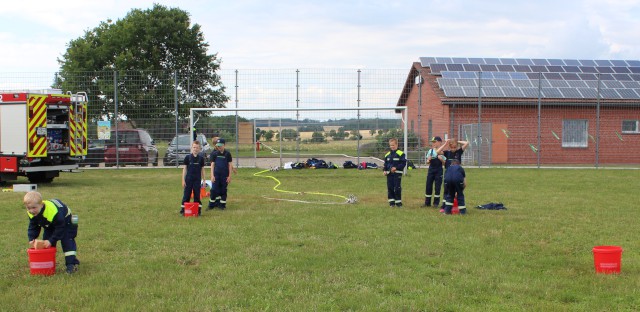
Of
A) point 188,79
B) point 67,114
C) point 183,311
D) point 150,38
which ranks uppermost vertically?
point 150,38

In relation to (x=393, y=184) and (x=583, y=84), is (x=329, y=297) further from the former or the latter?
(x=583, y=84)

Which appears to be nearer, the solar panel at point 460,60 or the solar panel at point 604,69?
the solar panel at point 604,69

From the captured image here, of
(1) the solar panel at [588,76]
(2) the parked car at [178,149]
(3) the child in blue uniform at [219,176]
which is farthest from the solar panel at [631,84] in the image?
(3) the child in blue uniform at [219,176]

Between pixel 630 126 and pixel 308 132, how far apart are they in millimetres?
15659

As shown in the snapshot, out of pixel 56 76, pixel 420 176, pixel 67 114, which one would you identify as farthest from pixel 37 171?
pixel 420 176

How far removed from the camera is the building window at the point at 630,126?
2801 centimetres

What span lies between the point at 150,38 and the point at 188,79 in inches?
662

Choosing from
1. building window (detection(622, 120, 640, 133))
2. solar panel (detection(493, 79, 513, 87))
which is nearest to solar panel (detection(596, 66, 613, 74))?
building window (detection(622, 120, 640, 133))

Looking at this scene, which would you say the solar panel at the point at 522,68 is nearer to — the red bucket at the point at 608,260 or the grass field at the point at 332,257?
the grass field at the point at 332,257

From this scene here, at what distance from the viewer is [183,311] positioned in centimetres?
535

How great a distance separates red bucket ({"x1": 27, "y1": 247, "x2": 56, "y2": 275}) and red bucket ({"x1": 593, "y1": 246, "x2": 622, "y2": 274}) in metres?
6.11

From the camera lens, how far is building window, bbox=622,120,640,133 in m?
28.0

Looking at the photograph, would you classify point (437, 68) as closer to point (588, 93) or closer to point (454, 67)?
point (454, 67)

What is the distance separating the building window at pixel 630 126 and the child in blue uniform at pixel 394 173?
20.0 meters
